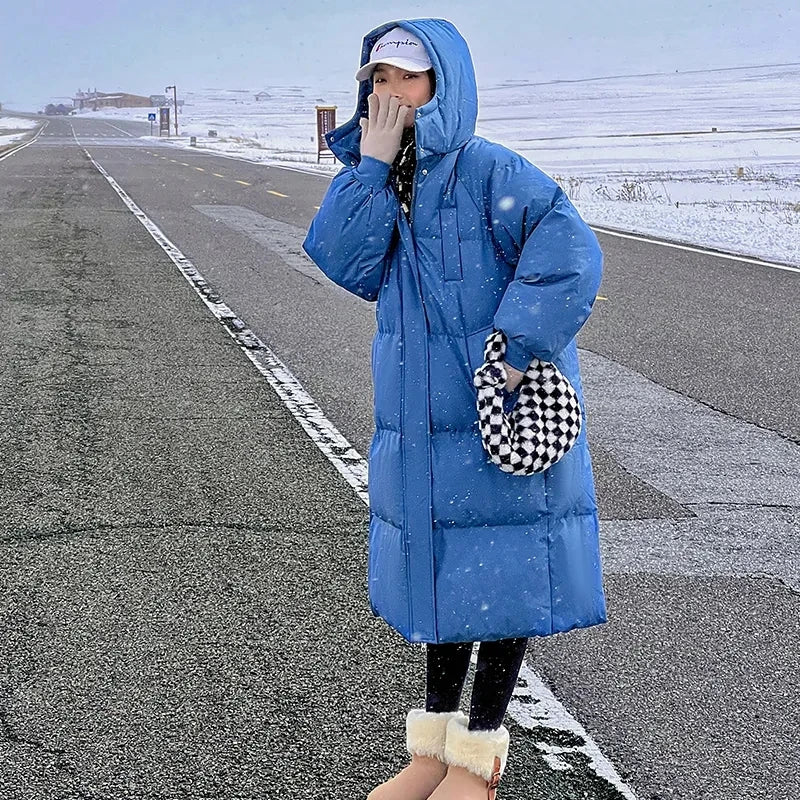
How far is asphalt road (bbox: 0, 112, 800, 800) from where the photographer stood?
286cm

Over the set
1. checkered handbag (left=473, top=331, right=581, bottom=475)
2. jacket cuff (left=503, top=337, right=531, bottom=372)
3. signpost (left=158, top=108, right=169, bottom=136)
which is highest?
signpost (left=158, top=108, right=169, bottom=136)

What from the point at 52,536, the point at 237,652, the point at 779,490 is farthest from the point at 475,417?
the point at 779,490

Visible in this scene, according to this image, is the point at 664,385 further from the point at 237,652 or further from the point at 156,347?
the point at 237,652

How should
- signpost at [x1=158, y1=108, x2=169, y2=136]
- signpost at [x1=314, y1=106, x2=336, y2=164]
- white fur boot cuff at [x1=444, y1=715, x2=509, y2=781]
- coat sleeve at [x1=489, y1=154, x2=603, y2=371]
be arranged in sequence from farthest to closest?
signpost at [x1=158, y1=108, x2=169, y2=136] → signpost at [x1=314, y1=106, x2=336, y2=164] → white fur boot cuff at [x1=444, y1=715, x2=509, y2=781] → coat sleeve at [x1=489, y1=154, x2=603, y2=371]

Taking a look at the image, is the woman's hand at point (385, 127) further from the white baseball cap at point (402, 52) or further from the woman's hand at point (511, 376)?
the woman's hand at point (511, 376)

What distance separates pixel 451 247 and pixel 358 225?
0.68 feet

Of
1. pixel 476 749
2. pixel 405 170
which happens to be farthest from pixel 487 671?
pixel 405 170

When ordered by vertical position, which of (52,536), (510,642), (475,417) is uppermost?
(475,417)

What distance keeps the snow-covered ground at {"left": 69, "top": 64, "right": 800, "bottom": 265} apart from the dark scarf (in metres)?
11.5

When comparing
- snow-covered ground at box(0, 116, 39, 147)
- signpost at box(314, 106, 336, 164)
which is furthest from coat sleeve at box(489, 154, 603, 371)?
snow-covered ground at box(0, 116, 39, 147)

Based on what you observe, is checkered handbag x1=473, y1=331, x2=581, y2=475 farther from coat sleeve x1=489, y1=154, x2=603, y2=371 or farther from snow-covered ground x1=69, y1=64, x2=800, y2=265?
snow-covered ground x1=69, y1=64, x2=800, y2=265

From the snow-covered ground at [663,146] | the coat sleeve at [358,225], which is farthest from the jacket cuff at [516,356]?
the snow-covered ground at [663,146]

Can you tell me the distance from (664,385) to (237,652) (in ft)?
14.8

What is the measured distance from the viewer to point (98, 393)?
6836mm
